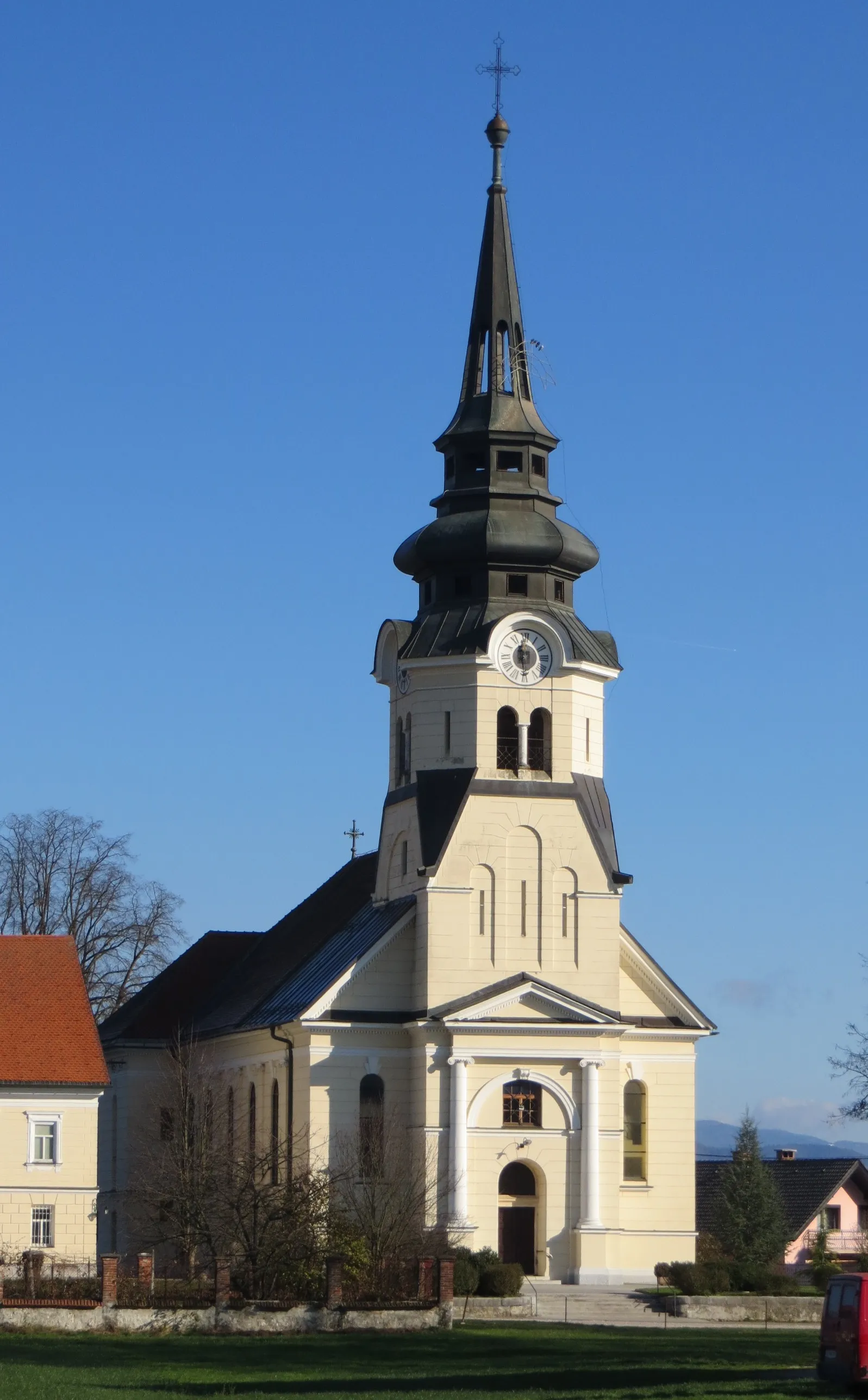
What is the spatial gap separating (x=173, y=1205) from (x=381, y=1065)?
6473 mm

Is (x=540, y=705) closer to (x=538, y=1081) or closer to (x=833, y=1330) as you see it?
(x=538, y=1081)

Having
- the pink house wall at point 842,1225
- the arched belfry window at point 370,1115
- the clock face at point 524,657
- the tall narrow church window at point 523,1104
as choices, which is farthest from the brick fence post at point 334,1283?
the pink house wall at point 842,1225

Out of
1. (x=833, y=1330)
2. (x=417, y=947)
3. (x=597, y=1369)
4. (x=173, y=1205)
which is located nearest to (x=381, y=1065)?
(x=417, y=947)

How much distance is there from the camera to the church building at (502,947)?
55938mm

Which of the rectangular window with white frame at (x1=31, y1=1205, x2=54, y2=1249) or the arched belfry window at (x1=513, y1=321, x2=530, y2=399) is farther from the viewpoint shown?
the arched belfry window at (x1=513, y1=321, x2=530, y2=399)

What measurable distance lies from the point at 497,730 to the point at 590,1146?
32.4 ft

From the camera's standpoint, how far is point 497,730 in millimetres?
58562

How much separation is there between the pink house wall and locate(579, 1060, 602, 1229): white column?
61.4 ft

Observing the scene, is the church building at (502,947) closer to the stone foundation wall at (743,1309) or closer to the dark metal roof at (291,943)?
the dark metal roof at (291,943)

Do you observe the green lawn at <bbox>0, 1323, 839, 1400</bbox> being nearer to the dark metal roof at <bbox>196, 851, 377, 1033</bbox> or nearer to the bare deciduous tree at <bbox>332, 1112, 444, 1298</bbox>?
the bare deciduous tree at <bbox>332, 1112, 444, 1298</bbox>

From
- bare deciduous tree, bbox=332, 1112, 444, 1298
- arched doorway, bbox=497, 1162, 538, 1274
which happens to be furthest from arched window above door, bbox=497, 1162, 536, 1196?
bare deciduous tree, bbox=332, 1112, 444, 1298

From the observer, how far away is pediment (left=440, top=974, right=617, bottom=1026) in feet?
183

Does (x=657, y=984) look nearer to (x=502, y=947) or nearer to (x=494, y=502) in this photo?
(x=502, y=947)

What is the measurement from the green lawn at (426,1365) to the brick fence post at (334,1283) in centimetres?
102
